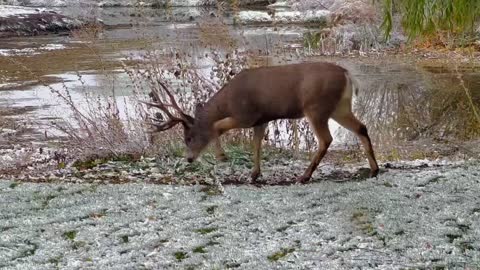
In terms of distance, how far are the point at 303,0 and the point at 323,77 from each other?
1149 inches

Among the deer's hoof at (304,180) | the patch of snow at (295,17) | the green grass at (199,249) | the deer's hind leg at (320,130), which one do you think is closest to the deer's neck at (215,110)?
the deer's hind leg at (320,130)

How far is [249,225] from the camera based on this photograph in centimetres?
681

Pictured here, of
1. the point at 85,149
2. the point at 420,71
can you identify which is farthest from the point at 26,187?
the point at 420,71

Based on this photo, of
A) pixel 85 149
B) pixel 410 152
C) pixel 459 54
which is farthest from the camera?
pixel 459 54

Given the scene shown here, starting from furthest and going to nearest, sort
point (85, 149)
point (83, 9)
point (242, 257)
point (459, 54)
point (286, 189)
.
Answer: point (83, 9), point (459, 54), point (85, 149), point (286, 189), point (242, 257)

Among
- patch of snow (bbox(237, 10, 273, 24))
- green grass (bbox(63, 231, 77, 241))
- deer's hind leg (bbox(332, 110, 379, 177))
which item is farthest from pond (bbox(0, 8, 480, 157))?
patch of snow (bbox(237, 10, 273, 24))

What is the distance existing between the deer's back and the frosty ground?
0.76m

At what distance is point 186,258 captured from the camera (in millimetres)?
5969

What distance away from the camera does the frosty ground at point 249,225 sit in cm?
588

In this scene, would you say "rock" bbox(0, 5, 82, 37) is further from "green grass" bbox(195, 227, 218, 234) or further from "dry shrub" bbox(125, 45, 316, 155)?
"green grass" bbox(195, 227, 218, 234)

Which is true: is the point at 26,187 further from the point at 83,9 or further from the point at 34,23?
the point at 83,9

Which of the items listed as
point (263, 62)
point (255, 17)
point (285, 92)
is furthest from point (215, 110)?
point (255, 17)

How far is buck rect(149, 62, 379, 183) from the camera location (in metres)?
A: 8.32

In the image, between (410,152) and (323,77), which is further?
(410,152)
